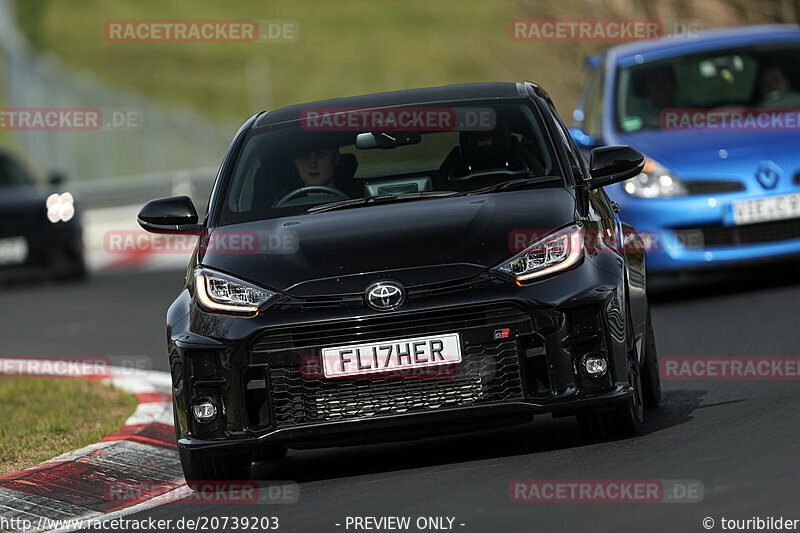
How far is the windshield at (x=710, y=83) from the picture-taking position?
40.8ft

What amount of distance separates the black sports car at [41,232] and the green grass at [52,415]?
918 centimetres

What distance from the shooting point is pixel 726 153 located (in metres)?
11.5

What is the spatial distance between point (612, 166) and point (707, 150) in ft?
14.5

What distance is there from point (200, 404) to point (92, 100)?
1012 inches

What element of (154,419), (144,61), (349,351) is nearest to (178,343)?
(349,351)

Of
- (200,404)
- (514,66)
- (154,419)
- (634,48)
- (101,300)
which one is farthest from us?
(514,66)

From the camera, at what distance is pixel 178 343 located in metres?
6.60

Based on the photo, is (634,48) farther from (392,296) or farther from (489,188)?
(392,296)
